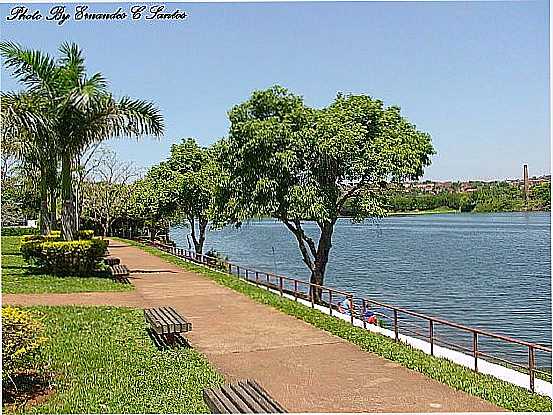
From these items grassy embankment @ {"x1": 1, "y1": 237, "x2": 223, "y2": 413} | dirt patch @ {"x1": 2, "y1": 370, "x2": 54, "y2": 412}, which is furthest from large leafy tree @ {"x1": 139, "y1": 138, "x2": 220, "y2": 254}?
dirt patch @ {"x1": 2, "y1": 370, "x2": 54, "y2": 412}

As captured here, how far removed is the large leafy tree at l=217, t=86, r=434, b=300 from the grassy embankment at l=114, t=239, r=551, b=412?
13.9ft

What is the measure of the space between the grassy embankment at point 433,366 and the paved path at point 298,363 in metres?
0.16

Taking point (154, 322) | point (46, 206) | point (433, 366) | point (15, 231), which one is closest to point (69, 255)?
point (46, 206)

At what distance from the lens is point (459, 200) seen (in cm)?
3441

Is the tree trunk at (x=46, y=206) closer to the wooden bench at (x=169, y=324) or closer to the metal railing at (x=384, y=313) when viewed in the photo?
the metal railing at (x=384, y=313)

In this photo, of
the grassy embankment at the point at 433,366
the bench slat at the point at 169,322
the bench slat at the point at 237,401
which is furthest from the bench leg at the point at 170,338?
the bench slat at the point at 237,401

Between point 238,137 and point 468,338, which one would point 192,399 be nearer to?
point 468,338

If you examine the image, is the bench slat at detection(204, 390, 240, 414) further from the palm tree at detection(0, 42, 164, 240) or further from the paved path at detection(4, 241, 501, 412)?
the palm tree at detection(0, 42, 164, 240)

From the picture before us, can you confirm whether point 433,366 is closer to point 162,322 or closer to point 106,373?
point 162,322

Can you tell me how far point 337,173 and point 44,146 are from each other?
729 cm

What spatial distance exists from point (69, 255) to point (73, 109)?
352 centimetres

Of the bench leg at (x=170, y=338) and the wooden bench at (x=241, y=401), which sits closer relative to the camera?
the wooden bench at (x=241, y=401)

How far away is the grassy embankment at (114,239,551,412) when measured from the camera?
675 cm

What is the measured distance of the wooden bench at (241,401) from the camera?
5098 mm
